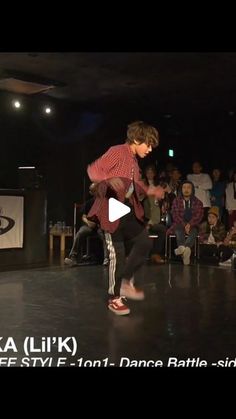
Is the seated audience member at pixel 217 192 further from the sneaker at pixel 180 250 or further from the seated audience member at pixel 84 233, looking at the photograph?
the seated audience member at pixel 84 233

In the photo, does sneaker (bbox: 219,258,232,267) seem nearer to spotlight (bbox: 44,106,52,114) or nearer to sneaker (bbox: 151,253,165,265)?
sneaker (bbox: 151,253,165,265)

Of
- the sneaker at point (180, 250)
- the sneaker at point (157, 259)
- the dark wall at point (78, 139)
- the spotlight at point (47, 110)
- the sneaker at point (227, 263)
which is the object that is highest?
the spotlight at point (47, 110)

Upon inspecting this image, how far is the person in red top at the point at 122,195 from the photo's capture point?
2.42 m

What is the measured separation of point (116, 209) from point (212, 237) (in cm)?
236

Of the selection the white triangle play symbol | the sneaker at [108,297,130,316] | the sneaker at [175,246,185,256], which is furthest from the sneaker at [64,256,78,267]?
the white triangle play symbol

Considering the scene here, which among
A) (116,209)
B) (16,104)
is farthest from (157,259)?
(16,104)

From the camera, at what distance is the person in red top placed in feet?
7.93

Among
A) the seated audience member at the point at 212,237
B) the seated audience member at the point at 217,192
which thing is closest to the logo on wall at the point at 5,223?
the seated audience member at the point at 212,237

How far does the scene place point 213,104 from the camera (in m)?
4.25

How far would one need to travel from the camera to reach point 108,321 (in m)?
2.33

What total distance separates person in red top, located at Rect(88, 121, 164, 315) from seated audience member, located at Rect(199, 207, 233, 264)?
2.16 metres

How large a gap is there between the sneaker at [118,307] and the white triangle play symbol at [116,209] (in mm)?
440

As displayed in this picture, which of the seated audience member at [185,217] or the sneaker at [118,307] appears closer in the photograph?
the sneaker at [118,307]

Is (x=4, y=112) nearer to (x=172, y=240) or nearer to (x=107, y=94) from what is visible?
(x=107, y=94)
